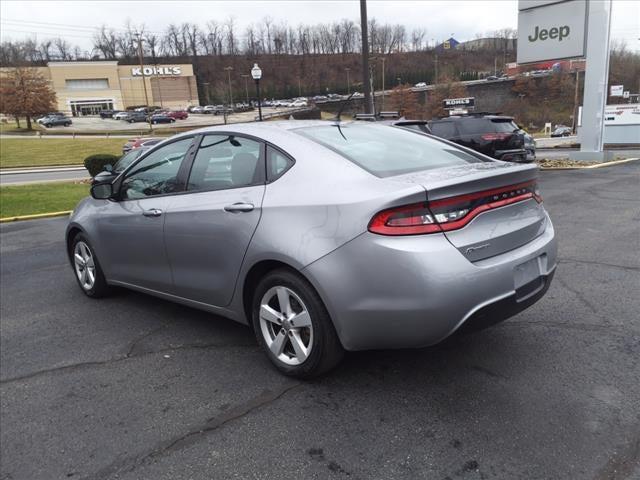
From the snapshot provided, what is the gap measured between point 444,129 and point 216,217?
1024 centimetres

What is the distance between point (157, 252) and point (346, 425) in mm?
2065

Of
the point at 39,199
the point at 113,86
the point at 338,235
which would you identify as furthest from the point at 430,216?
the point at 113,86

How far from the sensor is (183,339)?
3990 millimetres

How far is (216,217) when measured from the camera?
3402mm

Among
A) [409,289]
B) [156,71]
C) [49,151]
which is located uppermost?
[156,71]

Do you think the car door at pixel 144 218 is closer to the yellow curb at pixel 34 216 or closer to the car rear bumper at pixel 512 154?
the yellow curb at pixel 34 216

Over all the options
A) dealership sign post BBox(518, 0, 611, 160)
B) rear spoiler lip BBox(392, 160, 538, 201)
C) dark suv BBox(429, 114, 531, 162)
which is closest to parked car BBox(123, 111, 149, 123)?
dealership sign post BBox(518, 0, 611, 160)

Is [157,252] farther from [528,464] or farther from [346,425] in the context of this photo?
[528,464]

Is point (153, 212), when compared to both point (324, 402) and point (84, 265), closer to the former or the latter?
point (84, 265)

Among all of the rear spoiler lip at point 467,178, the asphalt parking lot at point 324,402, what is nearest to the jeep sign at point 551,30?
the asphalt parking lot at point 324,402

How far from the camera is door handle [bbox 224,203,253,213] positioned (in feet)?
10.5

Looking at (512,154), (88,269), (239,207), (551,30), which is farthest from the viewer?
(551,30)

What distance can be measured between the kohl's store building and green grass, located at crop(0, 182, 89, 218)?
298 ft

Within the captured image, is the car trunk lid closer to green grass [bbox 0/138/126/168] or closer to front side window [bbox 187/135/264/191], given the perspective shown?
front side window [bbox 187/135/264/191]
